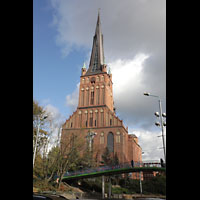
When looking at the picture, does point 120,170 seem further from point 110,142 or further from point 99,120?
point 99,120

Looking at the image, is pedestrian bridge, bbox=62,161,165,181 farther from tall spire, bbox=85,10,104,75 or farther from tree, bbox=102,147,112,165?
tall spire, bbox=85,10,104,75

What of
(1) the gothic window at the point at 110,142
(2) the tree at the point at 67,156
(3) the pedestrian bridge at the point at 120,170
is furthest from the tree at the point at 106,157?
(2) the tree at the point at 67,156

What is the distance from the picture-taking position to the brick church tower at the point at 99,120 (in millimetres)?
41719

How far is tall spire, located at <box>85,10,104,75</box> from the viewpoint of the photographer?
55.9 meters

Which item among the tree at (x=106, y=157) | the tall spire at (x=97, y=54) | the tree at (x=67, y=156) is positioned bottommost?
the tree at (x=106, y=157)

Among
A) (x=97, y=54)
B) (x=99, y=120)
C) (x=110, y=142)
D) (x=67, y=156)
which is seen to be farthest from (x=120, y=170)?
(x=97, y=54)

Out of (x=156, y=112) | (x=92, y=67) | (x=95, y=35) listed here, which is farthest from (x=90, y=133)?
(x=95, y=35)

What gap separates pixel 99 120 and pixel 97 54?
25.9 meters

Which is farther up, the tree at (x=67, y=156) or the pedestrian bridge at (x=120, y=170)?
the tree at (x=67, y=156)

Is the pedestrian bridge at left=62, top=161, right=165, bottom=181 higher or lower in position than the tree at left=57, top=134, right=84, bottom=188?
lower

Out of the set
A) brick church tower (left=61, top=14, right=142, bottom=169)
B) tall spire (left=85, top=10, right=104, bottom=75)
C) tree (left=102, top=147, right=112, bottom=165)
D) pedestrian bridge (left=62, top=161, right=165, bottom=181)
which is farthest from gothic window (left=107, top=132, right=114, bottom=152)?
tall spire (left=85, top=10, right=104, bottom=75)

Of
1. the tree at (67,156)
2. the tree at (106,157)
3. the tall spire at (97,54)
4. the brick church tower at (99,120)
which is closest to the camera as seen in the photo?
the tree at (67,156)

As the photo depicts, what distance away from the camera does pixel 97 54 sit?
6031 cm

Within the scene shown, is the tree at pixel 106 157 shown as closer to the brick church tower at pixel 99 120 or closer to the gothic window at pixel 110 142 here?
the brick church tower at pixel 99 120
